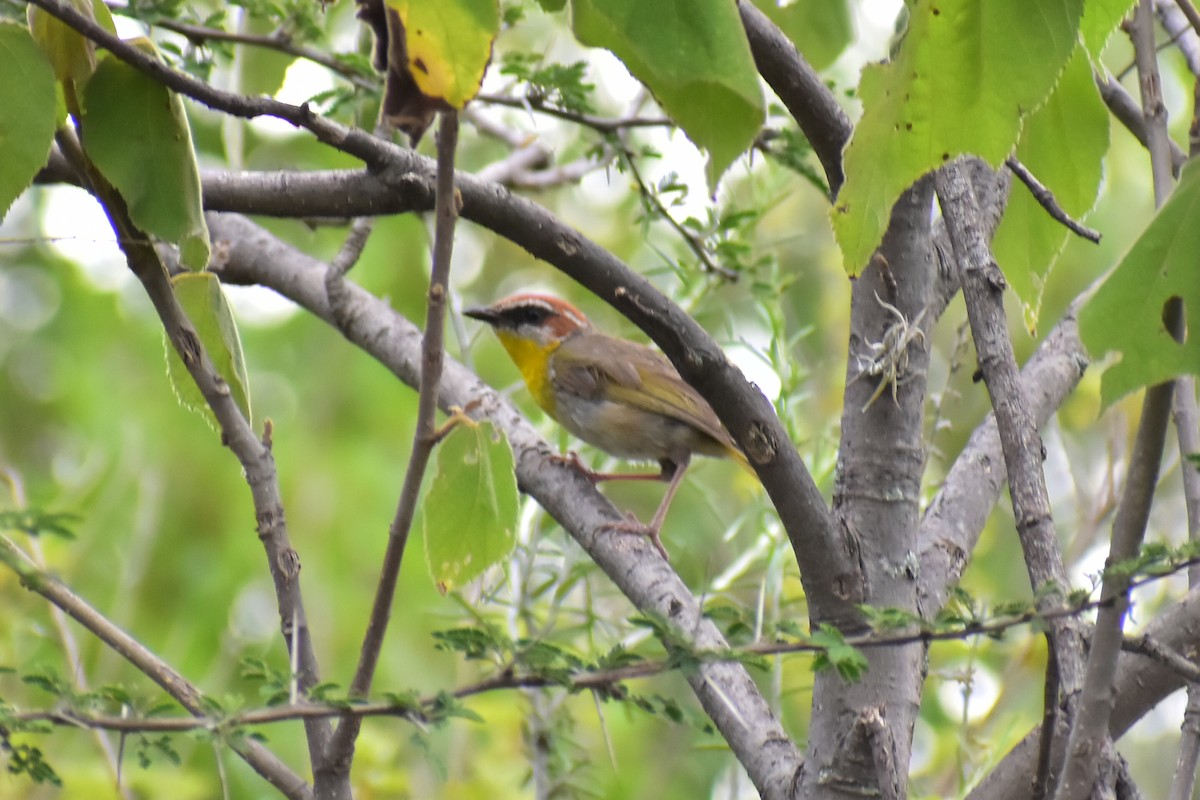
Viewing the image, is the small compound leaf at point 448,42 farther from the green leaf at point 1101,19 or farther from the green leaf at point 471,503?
the green leaf at point 1101,19

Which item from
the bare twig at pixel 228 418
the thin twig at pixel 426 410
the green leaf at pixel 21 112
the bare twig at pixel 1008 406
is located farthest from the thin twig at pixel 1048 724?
the green leaf at pixel 21 112

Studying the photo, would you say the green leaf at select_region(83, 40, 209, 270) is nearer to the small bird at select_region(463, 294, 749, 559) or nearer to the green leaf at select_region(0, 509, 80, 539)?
the green leaf at select_region(0, 509, 80, 539)

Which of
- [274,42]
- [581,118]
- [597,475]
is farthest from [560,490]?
[274,42]

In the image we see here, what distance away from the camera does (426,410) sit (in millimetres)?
1319

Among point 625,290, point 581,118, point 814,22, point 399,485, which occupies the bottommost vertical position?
point 625,290

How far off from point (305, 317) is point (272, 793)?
3.02 m

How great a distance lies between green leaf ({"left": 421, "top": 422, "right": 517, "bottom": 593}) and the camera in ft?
4.94

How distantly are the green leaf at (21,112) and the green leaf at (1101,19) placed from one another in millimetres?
1119

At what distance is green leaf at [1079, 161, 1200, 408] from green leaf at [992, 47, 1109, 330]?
49 centimetres

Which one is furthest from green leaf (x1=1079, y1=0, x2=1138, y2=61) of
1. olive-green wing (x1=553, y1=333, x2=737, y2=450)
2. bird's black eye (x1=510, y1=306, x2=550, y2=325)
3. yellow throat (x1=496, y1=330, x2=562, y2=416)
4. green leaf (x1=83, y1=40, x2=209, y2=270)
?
bird's black eye (x1=510, y1=306, x2=550, y2=325)

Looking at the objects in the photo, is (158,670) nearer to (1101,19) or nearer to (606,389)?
(1101,19)

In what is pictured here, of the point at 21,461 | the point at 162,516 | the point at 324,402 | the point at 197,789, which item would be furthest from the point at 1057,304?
the point at 21,461

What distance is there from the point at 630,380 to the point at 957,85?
12.9 feet

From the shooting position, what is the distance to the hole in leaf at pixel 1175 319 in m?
1.09
